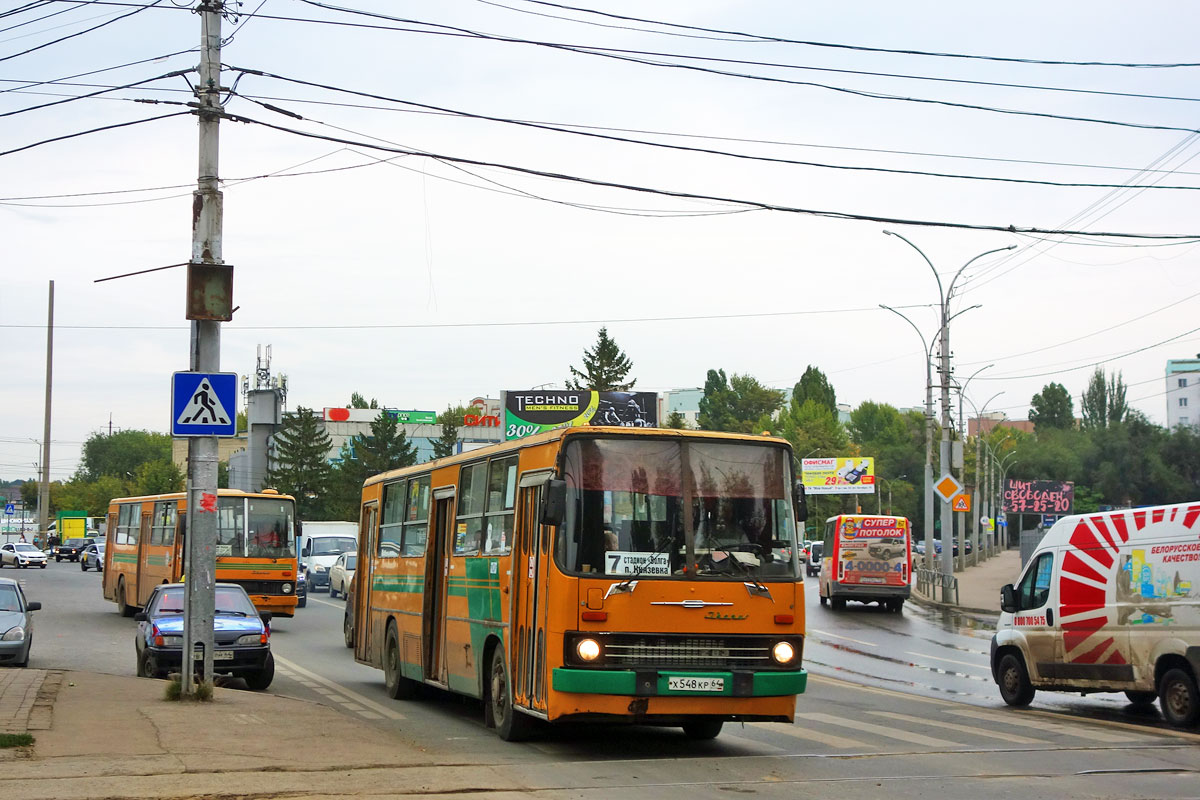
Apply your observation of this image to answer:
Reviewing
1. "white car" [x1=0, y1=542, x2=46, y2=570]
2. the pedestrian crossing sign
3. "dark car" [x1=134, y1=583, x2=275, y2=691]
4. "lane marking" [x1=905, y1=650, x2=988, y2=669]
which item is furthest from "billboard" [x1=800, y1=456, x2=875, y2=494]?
the pedestrian crossing sign

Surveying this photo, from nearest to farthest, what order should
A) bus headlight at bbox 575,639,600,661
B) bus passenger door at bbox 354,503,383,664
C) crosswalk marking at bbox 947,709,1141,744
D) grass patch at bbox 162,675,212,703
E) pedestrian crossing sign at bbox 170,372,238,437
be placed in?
bus headlight at bbox 575,639,600,661 < crosswalk marking at bbox 947,709,1141,744 < pedestrian crossing sign at bbox 170,372,238,437 < grass patch at bbox 162,675,212,703 < bus passenger door at bbox 354,503,383,664

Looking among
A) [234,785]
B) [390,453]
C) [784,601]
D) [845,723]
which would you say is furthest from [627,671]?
[390,453]

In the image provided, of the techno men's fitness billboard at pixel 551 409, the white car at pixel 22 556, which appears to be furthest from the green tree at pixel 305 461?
the techno men's fitness billboard at pixel 551 409

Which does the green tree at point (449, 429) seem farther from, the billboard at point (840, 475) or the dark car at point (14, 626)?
the dark car at point (14, 626)

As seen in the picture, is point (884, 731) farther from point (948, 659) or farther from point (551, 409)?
point (551, 409)

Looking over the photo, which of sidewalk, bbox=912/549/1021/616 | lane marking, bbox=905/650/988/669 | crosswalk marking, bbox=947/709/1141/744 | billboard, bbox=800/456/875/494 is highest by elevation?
billboard, bbox=800/456/875/494

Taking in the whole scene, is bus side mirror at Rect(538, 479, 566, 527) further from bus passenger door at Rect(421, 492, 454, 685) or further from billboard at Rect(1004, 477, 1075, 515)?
billboard at Rect(1004, 477, 1075, 515)

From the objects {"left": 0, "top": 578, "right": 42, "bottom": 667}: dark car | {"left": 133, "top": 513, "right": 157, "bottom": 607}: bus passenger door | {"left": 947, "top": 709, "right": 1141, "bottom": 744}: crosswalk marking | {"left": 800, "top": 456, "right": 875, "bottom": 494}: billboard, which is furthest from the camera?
{"left": 800, "top": 456, "right": 875, "bottom": 494}: billboard

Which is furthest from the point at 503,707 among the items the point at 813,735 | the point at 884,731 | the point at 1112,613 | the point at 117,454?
the point at 117,454

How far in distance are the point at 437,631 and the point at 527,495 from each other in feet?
12.1

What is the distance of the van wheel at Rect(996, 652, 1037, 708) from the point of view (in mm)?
17719

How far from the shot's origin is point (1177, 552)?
50.0 ft

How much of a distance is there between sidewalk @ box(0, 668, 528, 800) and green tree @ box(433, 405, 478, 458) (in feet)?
317

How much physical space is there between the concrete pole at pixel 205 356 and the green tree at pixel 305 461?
3810 inches
